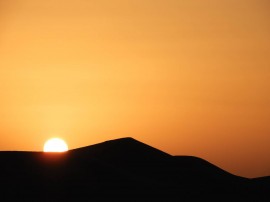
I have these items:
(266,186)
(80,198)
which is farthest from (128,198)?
(266,186)

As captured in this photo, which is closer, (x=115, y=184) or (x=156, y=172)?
(x=115, y=184)

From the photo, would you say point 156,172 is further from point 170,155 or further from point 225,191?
point 225,191

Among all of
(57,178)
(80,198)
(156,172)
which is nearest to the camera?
(80,198)

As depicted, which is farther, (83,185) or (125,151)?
(125,151)

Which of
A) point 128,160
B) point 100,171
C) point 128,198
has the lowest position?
point 128,198

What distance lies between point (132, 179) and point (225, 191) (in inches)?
174

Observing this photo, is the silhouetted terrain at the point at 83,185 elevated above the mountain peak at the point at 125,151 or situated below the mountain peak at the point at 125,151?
below

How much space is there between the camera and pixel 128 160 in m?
36.0

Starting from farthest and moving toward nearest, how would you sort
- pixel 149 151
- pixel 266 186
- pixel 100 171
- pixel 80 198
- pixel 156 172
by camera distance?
pixel 149 151
pixel 156 172
pixel 266 186
pixel 100 171
pixel 80 198

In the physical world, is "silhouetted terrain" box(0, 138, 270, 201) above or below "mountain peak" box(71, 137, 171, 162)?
below

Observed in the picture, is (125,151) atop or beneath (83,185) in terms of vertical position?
atop

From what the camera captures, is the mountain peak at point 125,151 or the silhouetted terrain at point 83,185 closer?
the silhouetted terrain at point 83,185

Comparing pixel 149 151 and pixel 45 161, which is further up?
pixel 149 151

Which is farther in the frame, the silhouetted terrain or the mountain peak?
the mountain peak
